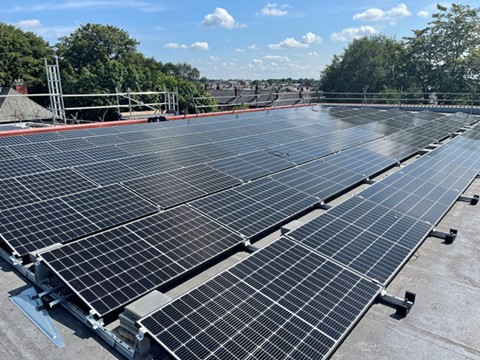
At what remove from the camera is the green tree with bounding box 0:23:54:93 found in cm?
5703

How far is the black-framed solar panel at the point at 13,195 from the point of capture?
993 centimetres

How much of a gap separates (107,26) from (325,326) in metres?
76.7

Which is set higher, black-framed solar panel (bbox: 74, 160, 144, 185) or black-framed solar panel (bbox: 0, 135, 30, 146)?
black-framed solar panel (bbox: 0, 135, 30, 146)

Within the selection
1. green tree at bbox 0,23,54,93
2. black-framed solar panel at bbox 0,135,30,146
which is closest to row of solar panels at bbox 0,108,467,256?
black-framed solar panel at bbox 0,135,30,146

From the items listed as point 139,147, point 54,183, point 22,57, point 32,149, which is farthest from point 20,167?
point 22,57

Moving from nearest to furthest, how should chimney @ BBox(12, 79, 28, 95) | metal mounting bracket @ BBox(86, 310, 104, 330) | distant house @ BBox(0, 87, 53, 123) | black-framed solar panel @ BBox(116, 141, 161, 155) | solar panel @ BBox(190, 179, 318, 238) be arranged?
metal mounting bracket @ BBox(86, 310, 104, 330) → solar panel @ BBox(190, 179, 318, 238) → black-framed solar panel @ BBox(116, 141, 161, 155) → distant house @ BBox(0, 87, 53, 123) → chimney @ BBox(12, 79, 28, 95)

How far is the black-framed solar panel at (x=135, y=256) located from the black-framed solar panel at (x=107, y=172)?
12.0 feet

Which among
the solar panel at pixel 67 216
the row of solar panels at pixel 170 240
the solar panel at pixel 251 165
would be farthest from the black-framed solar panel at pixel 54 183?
the solar panel at pixel 251 165

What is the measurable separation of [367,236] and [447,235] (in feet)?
9.15

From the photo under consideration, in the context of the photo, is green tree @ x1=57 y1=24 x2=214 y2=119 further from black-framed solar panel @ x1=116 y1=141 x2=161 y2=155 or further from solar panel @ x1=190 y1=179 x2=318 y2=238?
solar panel @ x1=190 y1=179 x2=318 y2=238

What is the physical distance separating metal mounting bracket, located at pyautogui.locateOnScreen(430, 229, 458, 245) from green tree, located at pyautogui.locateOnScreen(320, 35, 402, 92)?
6263 centimetres

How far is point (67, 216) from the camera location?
946 centimetres

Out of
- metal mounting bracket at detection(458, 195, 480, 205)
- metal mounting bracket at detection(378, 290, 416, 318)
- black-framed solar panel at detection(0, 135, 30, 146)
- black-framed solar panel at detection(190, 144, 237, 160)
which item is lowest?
metal mounting bracket at detection(378, 290, 416, 318)

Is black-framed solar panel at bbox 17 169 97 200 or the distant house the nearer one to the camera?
black-framed solar panel at bbox 17 169 97 200
